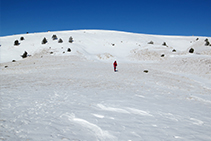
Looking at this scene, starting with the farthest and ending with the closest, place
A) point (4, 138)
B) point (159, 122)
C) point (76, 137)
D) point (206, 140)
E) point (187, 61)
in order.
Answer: point (187, 61) < point (159, 122) < point (206, 140) < point (76, 137) < point (4, 138)

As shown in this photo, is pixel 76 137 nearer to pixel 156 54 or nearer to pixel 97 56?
pixel 97 56

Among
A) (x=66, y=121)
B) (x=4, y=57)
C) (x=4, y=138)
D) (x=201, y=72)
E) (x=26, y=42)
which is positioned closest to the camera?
(x=4, y=138)

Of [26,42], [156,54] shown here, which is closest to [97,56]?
[156,54]

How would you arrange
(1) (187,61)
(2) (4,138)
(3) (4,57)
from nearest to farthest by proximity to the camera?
(2) (4,138) < (1) (187,61) < (3) (4,57)

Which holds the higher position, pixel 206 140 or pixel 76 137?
pixel 76 137

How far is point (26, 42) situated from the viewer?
47594 mm

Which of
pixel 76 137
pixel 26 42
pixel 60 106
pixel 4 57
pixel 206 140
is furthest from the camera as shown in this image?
pixel 26 42

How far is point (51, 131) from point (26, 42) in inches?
2046

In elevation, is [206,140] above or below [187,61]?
below

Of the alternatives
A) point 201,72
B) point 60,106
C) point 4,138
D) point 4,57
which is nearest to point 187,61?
point 201,72

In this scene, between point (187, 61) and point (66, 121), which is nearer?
point (66, 121)

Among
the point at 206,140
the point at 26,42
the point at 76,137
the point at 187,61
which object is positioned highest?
the point at 26,42

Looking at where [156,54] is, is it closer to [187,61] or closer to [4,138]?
[187,61]

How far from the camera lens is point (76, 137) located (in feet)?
13.7
